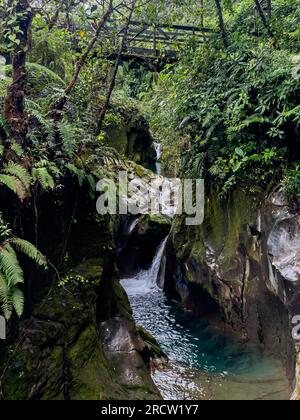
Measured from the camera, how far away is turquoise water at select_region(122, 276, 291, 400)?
5711 mm

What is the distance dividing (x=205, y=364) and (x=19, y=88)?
6.00m

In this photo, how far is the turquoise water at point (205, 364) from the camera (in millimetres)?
5711

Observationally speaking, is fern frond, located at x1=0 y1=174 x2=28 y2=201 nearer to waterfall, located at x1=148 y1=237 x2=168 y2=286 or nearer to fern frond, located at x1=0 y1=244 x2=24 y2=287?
fern frond, located at x1=0 y1=244 x2=24 y2=287

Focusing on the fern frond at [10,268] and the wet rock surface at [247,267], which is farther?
the wet rock surface at [247,267]

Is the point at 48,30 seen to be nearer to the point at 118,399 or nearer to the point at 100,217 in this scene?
the point at 100,217

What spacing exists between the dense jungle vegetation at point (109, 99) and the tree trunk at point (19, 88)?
14mm

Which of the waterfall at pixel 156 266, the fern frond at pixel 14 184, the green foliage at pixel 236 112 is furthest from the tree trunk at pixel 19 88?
the waterfall at pixel 156 266

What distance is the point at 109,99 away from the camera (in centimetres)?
748

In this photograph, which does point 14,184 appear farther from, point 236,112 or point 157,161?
point 157,161

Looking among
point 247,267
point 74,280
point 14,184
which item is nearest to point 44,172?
point 14,184

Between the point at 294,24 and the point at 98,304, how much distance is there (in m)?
8.05

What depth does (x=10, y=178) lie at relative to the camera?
13.6 ft

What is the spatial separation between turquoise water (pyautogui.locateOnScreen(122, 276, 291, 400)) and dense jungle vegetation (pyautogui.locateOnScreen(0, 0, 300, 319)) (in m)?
3.19

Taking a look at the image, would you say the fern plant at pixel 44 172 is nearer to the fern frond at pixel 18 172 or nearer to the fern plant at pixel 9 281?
the fern frond at pixel 18 172
